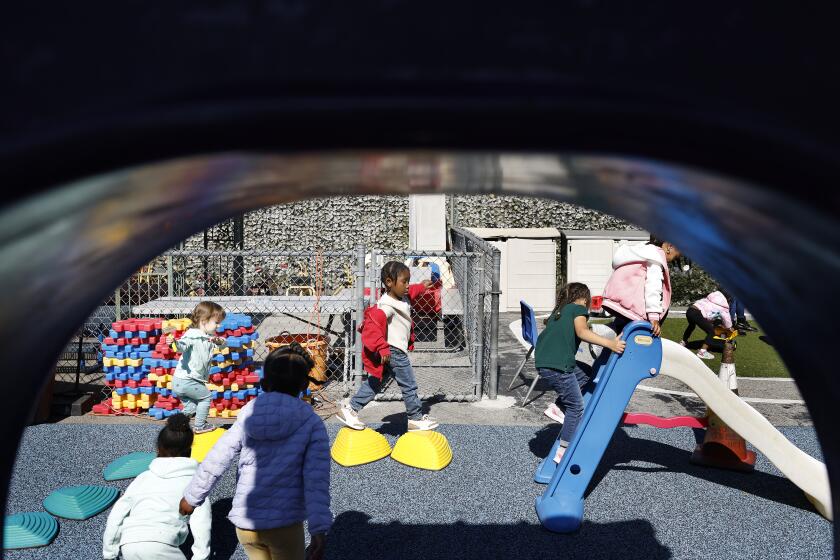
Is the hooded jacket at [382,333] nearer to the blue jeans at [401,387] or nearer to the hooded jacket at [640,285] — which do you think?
the blue jeans at [401,387]

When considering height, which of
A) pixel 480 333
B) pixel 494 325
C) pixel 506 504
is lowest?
pixel 506 504

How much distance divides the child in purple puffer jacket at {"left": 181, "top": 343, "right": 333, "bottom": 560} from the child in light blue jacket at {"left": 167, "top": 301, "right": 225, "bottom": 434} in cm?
306

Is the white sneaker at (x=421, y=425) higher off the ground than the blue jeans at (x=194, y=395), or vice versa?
the blue jeans at (x=194, y=395)

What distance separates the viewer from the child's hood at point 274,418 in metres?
3.20

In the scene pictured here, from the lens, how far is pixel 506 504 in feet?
16.6

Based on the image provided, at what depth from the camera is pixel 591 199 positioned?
141cm

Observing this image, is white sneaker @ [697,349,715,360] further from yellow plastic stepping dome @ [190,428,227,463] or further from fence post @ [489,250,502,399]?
yellow plastic stepping dome @ [190,428,227,463]

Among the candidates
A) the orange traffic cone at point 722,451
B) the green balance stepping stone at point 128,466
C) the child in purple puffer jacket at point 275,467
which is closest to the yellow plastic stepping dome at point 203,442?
the green balance stepping stone at point 128,466

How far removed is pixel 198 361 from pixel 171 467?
2.66 meters

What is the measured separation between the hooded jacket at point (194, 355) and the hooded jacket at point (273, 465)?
307cm

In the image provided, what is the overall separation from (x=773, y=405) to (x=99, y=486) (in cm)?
725

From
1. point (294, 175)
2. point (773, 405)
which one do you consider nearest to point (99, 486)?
point (294, 175)

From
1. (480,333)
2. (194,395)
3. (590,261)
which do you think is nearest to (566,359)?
(480,333)

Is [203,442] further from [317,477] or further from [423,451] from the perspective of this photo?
[317,477]
